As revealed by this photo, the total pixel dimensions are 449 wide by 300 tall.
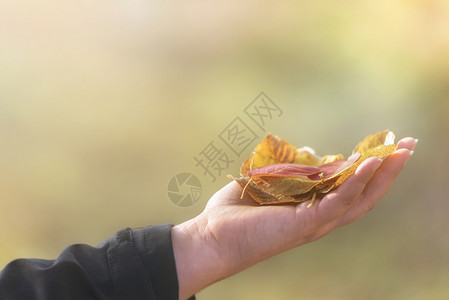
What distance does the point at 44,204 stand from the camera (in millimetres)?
1368

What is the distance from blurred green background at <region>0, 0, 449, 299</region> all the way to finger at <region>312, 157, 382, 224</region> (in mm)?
754

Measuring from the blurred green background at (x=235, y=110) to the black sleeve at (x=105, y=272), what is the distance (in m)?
0.77

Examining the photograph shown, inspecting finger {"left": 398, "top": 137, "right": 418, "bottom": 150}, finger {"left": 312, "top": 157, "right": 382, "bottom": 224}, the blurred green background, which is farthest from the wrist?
the blurred green background

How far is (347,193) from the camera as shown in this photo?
0.61 metres

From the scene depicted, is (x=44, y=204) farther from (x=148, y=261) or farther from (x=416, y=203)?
(x=416, y=203)

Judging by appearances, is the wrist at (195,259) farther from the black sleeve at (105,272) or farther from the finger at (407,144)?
the finger at (407,144)

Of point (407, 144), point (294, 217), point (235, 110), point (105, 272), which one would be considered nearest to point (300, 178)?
point (294, 217)

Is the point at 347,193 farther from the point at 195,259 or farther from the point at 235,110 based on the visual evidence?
the point at 235,110

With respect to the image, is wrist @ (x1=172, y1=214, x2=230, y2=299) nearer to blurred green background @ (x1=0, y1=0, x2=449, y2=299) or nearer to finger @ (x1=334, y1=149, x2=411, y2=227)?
finger @ (x1=334, y1=149, x2=411, y2=227)

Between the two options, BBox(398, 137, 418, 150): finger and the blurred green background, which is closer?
BBox(398, 137, 418, 150): finger

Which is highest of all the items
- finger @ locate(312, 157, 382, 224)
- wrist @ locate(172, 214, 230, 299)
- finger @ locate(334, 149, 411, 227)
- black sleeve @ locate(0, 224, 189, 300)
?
black sleeve @ locate(0, 224, 189, 300)

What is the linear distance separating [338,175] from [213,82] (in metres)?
0.80

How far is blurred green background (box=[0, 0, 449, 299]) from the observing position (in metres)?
1.37

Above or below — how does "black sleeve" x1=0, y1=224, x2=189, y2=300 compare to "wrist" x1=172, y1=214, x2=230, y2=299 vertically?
above
